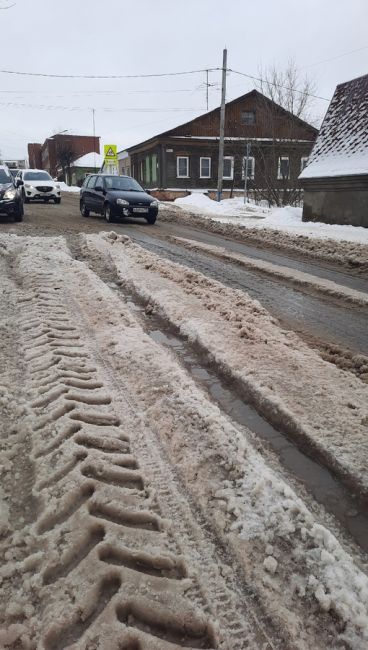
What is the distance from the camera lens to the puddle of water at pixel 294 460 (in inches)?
95.2

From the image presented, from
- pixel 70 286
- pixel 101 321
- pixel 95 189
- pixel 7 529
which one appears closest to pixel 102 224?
pixel 95 189

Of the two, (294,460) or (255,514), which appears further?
(294,460)

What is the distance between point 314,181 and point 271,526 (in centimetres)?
1728

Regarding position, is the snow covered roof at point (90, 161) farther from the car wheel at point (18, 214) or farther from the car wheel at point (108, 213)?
the car wheel at point (18, 214)

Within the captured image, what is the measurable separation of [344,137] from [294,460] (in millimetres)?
17638

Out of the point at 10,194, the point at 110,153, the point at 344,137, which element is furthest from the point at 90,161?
the point at 10,194

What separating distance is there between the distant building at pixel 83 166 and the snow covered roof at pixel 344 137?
53.5 m

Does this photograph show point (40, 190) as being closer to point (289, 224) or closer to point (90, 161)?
point (289, 224)

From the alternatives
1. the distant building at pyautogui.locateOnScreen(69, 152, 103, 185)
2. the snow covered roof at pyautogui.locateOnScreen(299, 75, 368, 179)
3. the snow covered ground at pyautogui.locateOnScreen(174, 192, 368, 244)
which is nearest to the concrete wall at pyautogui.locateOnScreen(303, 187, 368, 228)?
the snow covered ground at pyautogui.locateOnScreen(174, 192, 368, 244)

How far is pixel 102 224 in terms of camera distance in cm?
1467

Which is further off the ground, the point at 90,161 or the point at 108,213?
the point at 90,161

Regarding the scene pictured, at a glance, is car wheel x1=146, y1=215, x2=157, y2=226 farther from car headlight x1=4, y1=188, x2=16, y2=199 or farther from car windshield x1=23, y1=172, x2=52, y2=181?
car windshield x1=23, y1=172, x2=52, y2=181

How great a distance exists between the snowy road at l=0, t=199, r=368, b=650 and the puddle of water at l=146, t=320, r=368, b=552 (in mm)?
14

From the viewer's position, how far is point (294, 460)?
115 inches
